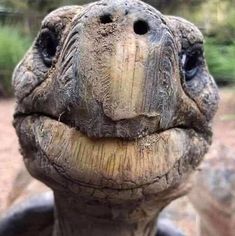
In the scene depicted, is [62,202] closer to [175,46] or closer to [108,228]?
[108,228]

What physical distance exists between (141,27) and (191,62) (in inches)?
9.9

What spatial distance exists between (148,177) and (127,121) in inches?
4.9

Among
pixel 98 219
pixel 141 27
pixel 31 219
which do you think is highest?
pixel 141 27

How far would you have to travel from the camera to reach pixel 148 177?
1165 mm

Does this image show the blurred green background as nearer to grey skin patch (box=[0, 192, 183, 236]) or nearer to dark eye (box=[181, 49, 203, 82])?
grey skin patch (box=[0, 192, 183, 236])

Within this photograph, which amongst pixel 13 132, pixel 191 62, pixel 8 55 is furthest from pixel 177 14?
pixel 191 62

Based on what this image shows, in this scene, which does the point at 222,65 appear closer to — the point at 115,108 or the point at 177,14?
the point at 177,14

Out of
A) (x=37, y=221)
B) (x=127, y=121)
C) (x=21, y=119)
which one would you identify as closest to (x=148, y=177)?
(x=127, y=121)

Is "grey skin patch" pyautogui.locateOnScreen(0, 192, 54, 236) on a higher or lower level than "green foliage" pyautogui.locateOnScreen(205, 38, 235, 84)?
higher

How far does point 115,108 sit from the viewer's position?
3.54 feet

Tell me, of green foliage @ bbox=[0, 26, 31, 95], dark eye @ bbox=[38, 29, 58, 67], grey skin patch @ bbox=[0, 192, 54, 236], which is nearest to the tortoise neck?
dark eye @ bbox=[38, 29, 58, 67]

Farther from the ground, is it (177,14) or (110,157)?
(110,157)

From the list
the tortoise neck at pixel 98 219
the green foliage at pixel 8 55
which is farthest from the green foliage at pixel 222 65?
the tortoise neck at pixel 98 219

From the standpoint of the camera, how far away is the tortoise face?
109 cm
